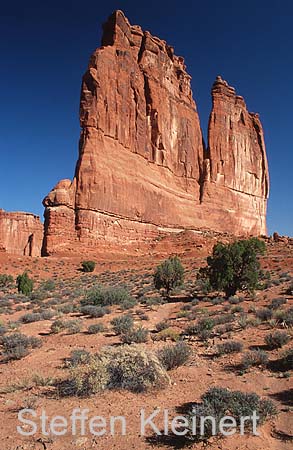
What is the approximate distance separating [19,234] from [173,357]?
169 feet

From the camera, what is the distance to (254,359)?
658cm

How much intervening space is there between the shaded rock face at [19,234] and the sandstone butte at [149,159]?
15997 mm

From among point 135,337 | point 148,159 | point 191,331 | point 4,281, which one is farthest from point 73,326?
point 148,159

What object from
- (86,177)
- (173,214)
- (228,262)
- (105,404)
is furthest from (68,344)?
(173,214)

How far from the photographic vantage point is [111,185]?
4275 centimetres

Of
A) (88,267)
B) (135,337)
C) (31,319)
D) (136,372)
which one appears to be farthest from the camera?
(88,267)

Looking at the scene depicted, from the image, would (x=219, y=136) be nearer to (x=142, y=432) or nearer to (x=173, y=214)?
(x=173, y=214)

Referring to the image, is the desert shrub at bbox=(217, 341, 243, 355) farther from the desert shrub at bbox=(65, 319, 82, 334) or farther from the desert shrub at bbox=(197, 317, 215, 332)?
the desert shrub at bbox=(65, 319, 82, 334)

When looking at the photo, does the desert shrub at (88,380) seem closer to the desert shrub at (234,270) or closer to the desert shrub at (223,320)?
the desert shrub at (223,320)

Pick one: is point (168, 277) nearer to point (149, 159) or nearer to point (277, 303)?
point (277, 303)

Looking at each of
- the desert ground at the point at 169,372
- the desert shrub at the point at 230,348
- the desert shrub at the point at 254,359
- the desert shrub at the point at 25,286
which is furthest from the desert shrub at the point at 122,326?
the desert shrub at the point at 25,286

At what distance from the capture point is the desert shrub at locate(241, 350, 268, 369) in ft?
21.2

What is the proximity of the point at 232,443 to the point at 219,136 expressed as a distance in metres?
62.5

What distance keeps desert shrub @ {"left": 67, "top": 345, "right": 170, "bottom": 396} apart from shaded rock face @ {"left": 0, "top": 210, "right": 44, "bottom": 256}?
48.1m
